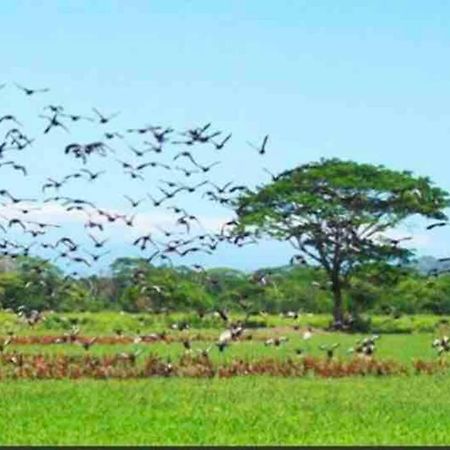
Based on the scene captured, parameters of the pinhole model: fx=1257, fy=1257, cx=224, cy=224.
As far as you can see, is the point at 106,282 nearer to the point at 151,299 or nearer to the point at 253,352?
the point at 151,299

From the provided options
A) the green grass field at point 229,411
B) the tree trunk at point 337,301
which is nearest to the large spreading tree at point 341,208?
the tree trunk at point 337,301

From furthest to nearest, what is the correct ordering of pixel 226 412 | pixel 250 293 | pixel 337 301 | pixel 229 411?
pixel 337 301 < pixel 250 293 < pixel 229 411 < pixel 226 412

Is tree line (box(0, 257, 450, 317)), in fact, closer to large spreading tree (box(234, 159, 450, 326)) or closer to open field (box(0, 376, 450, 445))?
large spreading tree (box(234, 159, 450, 326))

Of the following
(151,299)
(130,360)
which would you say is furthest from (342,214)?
(130,360)

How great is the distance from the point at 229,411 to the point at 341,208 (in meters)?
27.8

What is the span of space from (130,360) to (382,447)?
805cm

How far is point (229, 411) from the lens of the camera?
1143cm

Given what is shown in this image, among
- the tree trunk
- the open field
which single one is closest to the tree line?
the tree trunk

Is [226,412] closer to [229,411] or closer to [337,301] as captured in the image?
[229,411]

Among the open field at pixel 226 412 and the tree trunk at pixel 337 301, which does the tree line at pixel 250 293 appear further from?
the open field at pixel 226 412

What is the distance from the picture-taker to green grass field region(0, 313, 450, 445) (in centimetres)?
956

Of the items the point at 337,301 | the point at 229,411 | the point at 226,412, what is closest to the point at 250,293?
the point at 337,301

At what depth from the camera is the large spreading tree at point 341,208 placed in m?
38.4

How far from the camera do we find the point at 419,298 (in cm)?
4059
